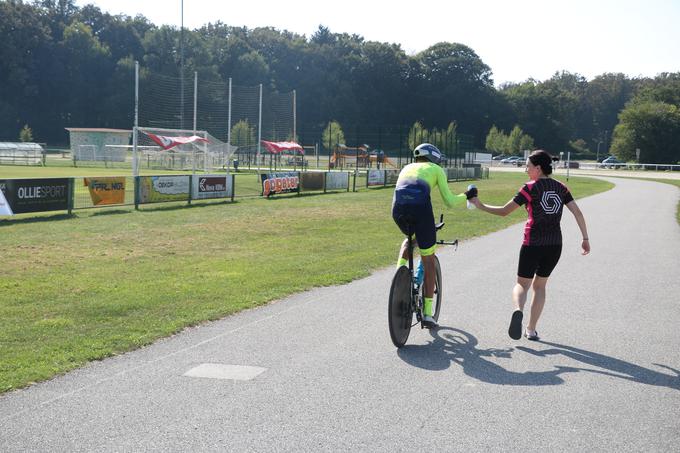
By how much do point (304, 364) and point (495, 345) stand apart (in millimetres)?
1931

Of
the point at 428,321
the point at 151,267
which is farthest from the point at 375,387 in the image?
the point at 151,267

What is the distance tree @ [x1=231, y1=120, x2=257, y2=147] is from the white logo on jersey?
4965 centimetres

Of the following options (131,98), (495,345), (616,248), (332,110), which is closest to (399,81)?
(332,110)

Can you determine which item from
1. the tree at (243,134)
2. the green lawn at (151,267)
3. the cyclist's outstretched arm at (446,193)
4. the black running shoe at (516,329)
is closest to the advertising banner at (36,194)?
the green lawn at (151,267)

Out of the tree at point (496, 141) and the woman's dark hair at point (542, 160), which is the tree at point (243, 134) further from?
the woman's dark hair at point (542, 160)

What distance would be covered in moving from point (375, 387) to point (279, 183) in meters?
24.2

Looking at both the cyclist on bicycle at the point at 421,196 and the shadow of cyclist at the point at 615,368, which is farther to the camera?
the cyclist on bicycle at the point at 421,196

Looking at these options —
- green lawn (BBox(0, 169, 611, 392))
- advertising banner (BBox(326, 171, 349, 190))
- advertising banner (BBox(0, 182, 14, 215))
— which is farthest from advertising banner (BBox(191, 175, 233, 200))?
advertising banner (BBox(326, 171, 349, 190))

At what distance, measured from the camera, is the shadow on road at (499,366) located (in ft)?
18.9

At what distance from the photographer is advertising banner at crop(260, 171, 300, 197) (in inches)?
1118

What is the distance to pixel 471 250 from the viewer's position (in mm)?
14148

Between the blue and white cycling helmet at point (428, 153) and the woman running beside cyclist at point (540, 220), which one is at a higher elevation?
the blue and white cycling helmet at point (428, 153)

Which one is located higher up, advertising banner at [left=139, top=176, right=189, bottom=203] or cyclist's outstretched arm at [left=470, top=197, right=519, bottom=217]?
cyclist's outstretched arm at [left=470, top=197, right=519, bottom=217]

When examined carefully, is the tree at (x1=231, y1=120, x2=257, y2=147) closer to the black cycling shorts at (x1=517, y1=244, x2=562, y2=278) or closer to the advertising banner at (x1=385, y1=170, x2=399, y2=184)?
the advertising banner at (x1=385, y1=170, x2=399, y2=184)
